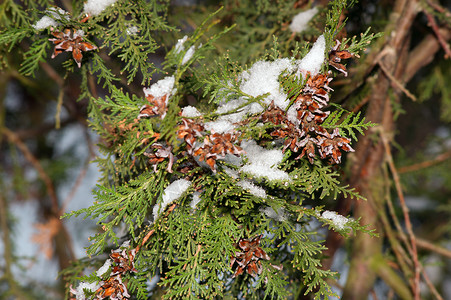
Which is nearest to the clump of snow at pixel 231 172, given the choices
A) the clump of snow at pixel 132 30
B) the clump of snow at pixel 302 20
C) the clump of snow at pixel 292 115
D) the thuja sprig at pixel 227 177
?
the thuja sprig at pixel 227 177

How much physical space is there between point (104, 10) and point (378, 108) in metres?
0.64

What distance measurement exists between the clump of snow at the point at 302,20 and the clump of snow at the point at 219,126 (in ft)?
1.25

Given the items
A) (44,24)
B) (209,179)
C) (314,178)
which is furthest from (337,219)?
(44,24)

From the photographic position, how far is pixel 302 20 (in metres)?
0.76

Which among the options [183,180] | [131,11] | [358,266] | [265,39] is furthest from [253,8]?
[358,266]

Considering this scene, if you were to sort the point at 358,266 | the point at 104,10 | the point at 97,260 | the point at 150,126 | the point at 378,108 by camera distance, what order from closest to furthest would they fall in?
the point at 150,126, the point at 104,10, the point at 97,260, the point at 378,108, the point at 358,266

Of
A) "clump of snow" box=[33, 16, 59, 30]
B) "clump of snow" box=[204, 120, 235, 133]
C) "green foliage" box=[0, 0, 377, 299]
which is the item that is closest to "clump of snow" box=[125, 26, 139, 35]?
"green foliage" box=[0, 0, 377, 299]

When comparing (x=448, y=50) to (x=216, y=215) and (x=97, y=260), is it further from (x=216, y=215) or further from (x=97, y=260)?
(x=97, y=260)

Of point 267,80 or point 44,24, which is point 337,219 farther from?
point 44,24

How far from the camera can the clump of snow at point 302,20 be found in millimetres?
750

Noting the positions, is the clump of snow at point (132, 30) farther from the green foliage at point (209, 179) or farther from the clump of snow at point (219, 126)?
the clump of snow at point (219, 126)

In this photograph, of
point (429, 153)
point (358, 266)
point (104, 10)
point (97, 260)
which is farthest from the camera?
point (429, 153)

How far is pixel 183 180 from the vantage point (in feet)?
1.70

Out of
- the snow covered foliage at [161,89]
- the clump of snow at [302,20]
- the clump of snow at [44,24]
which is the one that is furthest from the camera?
the clump of snow at [302,20]
